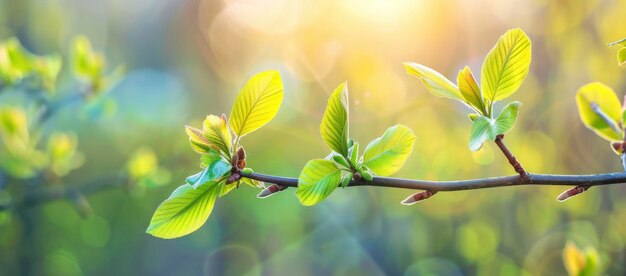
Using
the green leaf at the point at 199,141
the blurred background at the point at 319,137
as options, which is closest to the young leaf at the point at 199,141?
the green leaf at the point at 199,141

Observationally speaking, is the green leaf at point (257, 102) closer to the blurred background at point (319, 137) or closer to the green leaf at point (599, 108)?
the green leaf at point (599, 108)

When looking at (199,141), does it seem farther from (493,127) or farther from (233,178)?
(493,127)

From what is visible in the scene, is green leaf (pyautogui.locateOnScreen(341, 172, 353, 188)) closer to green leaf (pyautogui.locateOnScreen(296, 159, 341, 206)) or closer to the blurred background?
green leaf (pyautogui.locateOnScreen(296, 159, 341, 206))

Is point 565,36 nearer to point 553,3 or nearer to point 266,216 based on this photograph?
point 553,3

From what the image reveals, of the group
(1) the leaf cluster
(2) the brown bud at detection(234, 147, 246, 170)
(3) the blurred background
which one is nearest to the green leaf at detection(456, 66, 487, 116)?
(1) the leaf cluster

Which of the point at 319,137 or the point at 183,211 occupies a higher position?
the point at 319,137

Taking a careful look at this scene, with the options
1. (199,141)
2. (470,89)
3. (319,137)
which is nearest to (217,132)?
(199,141)
